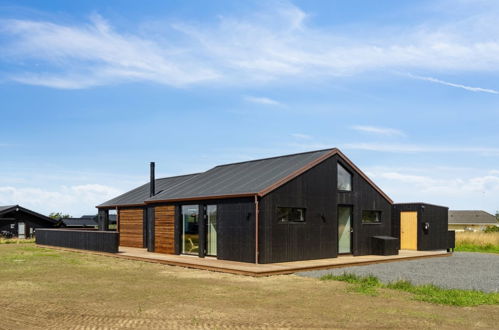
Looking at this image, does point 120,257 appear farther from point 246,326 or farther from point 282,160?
point 246,326

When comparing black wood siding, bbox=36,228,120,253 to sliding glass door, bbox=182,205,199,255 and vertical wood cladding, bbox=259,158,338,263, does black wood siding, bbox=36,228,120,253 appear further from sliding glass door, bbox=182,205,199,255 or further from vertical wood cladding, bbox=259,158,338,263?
vertical wood cladding, bbox=259,158,338,263

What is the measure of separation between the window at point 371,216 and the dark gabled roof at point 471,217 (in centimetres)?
5837

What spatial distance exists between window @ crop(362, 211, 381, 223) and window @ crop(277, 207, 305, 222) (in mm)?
4398

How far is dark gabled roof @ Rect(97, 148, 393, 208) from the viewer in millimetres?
18344

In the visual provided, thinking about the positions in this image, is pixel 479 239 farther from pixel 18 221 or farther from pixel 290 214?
pixel 18 221

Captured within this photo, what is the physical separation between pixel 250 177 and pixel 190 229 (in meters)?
3.36

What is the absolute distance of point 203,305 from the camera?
10125 millimetres

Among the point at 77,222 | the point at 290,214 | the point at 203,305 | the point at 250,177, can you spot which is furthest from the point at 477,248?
the point at 77,222

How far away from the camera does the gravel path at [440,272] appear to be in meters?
13.7

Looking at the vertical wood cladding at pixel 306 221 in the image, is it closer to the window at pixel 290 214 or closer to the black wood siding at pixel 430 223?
the window at pixel 290 214

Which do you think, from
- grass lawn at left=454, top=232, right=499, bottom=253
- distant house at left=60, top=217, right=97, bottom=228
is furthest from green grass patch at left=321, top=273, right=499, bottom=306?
distant house at left=60, top=217, right=97, bottom=228

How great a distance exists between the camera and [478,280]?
14.4 metres

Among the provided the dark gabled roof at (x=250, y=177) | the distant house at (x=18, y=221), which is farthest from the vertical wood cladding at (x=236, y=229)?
the distant house at (x=18, y=221)

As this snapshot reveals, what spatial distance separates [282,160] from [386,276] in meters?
8.08
